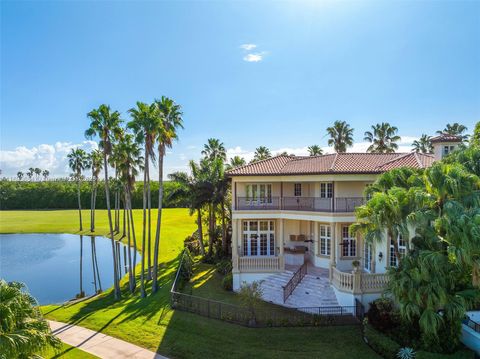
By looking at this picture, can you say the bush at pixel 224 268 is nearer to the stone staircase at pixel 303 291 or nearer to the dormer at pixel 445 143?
the stone staircase at pixel 303 291

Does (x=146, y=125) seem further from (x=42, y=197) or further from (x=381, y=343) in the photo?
(x=42, y=197)

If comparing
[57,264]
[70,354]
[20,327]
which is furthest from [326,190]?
[57,264]

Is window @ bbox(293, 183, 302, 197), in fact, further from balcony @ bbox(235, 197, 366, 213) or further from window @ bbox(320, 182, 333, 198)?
window @ bbox(320, 182, 333, 198)

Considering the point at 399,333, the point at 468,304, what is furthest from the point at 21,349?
the point at 468,304

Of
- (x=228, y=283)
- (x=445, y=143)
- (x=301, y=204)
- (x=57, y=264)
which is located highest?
(x=445, y=143)

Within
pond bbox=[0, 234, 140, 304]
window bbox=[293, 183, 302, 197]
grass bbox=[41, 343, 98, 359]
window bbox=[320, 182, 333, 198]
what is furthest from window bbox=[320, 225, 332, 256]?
pond bbox=[0, 234, 140, 304]
